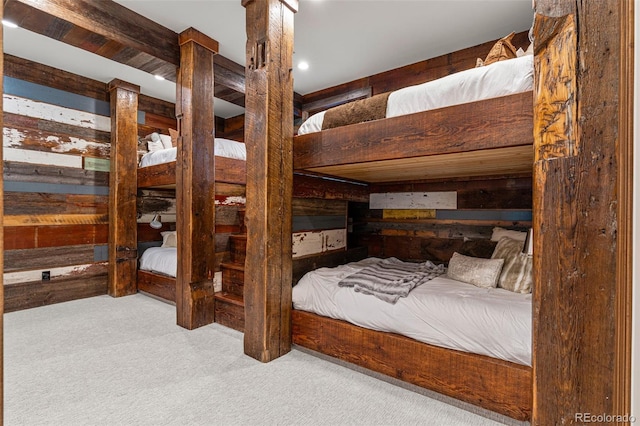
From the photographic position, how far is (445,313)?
1593mm

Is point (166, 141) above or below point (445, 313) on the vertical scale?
above

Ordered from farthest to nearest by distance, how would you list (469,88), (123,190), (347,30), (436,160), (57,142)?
1. (123,190)
2. (57,142)
3. (347,30)
4. (436,160)
5. (469,88)

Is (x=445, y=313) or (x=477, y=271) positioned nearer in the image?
(x=445, y=313)

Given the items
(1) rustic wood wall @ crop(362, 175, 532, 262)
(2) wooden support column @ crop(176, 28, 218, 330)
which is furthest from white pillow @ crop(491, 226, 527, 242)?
(2) wooden support column @ crop(176, 28, 218, 330)

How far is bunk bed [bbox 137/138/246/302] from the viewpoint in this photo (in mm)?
2928

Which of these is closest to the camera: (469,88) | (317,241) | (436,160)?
(469,88)

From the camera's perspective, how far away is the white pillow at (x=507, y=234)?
Answer: 243cm

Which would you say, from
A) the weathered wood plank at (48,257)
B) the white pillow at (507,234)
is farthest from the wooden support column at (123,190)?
the white pillow at (507,234)

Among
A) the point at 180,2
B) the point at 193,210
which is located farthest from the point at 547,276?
the point at 180,2

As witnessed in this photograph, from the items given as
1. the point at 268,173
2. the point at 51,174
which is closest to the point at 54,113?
the point at 51,174

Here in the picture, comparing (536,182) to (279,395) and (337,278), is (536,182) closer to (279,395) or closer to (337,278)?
(337,278)

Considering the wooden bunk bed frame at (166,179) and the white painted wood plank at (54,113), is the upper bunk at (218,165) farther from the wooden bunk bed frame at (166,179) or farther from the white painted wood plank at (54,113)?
the white painted wood plank at (54,113)

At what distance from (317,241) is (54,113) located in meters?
3.23

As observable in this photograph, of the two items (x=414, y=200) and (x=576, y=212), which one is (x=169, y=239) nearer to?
(x=414, y=200)
